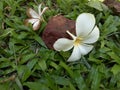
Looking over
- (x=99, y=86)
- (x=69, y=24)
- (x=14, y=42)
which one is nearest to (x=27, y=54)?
(x=14, y=42)

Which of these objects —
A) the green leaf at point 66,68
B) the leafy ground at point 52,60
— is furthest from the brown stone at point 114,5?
the green leaf at point 66,68

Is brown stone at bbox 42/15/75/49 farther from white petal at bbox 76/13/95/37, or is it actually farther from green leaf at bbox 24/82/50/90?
green leaf at bbox 24/82/50/90

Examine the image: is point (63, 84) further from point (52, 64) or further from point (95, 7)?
point (95, 7)

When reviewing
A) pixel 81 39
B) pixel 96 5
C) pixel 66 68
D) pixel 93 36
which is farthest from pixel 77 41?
pixel 96 5

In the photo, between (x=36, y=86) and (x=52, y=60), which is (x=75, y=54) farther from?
(x=36, y=86)

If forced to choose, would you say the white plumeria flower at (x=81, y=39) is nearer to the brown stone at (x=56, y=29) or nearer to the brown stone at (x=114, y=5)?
the brown stone at (x=56, y=29)

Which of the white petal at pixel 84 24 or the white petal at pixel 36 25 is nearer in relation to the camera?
the white petal at pixel 84 24
